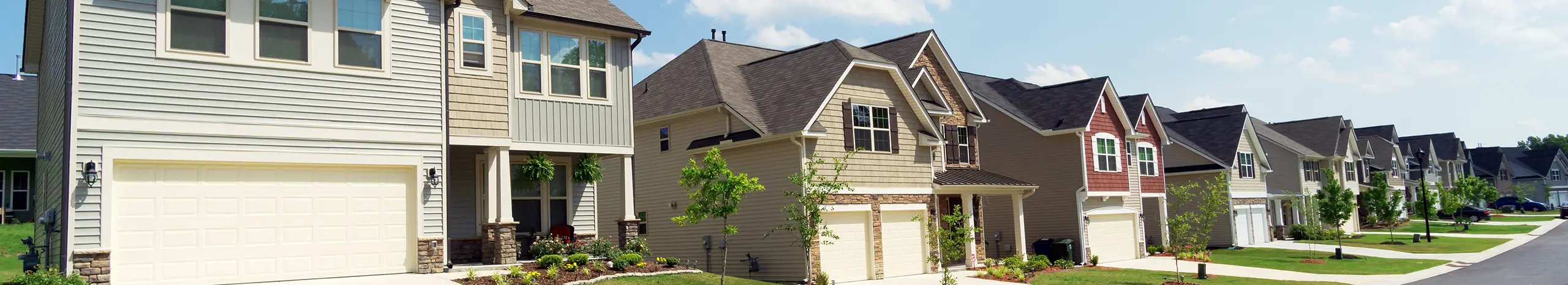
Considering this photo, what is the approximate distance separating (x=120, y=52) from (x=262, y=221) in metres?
3.04

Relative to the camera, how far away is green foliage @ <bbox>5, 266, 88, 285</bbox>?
12.4 m

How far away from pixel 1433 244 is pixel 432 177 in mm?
41488

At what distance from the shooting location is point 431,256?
16.2 meters

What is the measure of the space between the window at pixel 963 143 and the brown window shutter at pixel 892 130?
3.97 meters

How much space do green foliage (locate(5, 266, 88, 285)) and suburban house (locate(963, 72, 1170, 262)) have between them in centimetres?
2517

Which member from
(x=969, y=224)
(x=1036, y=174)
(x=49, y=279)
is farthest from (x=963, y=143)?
(x=49, y=279)

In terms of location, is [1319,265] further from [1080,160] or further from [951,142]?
[951,142]

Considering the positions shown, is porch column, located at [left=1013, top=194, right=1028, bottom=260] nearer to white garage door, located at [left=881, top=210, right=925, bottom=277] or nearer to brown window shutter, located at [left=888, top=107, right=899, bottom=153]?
white garage door, located at [left=881, top=210, right=925, bottom=277]

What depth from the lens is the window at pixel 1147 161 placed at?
3606cm

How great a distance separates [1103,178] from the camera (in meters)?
33.3

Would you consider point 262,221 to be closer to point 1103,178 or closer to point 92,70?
point 92,70

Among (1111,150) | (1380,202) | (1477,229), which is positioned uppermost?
(1111,150)

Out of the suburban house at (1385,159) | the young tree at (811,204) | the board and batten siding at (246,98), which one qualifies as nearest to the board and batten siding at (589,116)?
the board and batten siding at (246,98)

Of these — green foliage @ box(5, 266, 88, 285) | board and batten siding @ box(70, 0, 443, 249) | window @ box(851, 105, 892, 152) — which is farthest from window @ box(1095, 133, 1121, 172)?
green foliage @ box(5, 266, 88, 285)
